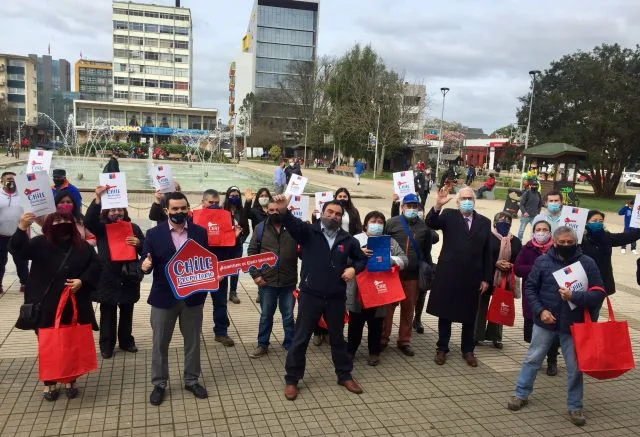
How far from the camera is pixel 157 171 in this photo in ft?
21.5

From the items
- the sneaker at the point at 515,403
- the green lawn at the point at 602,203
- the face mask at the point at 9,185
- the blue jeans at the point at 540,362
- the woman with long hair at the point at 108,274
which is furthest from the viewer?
the green lawn at the point at 602,203

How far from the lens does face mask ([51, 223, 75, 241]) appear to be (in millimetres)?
4209

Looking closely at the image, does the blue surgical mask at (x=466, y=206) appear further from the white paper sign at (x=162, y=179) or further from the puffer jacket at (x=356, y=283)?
the white paper sign at (x=162, y=179)

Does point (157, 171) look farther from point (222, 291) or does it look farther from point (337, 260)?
point (337, 260)

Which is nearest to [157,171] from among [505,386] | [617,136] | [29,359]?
[29,359]

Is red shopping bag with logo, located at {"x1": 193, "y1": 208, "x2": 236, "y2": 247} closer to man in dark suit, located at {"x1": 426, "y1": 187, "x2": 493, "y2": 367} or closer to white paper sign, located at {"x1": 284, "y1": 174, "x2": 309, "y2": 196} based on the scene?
white paper sign, located at {"x1": 284, "y1": 174, "x2": 309, "y2": 196}

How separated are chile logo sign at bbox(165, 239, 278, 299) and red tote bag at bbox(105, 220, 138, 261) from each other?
114 centimetres

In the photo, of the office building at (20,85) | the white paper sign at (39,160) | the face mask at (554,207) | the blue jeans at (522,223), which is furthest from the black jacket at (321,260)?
the office building at (20,85)

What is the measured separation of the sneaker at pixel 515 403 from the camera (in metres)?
4.63

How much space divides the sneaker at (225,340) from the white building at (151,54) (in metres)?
102

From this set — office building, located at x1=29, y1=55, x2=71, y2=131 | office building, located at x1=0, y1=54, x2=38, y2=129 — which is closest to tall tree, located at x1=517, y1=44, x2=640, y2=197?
office building, located at x1=0, y1=54, x2=38, y2=129

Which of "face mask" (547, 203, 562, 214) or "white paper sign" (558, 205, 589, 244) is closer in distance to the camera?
"white paper sign" (558, 205, 589, 244)

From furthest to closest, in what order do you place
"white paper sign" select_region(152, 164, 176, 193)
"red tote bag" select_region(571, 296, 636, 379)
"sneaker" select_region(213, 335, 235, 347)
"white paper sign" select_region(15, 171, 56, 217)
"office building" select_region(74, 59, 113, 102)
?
"office building" select_region(74, 59, 113, 102)
"white paper sign" select_region(152, 164, 176, 193)
"sneaker" select_region(213, 335, 235, 347)
"white paper sign" select_region(15, 171, 56, 217)
"red tote bag" select_region(571, 296, 636, 379)

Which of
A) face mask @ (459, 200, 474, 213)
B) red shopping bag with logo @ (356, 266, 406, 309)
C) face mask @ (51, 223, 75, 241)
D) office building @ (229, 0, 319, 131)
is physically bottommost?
red shopping bag with logo @ (356, 266, 406, 309)
